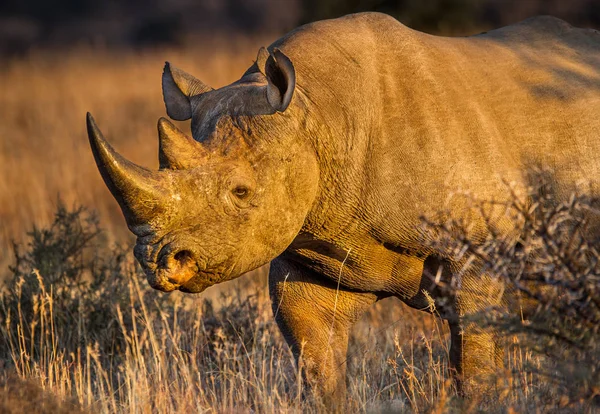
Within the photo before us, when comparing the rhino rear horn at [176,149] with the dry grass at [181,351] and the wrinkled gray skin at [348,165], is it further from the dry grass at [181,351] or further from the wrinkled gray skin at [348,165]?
the dry grass at [181,351]

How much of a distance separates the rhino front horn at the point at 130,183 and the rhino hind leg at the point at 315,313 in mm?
1427

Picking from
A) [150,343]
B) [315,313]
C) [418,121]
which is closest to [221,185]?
[418,121]

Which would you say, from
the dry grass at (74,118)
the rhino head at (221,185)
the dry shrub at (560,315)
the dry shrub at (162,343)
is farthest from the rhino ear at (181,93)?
the dry grass at (74,118)

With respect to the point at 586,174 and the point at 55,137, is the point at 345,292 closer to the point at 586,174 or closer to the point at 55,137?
the point at 586,174

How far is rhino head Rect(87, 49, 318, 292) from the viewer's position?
4570 mm

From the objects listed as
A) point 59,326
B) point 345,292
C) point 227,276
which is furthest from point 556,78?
point 59,326

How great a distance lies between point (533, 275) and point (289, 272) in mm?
1722

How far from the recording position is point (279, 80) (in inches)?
194

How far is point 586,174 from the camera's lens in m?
→ 5.40

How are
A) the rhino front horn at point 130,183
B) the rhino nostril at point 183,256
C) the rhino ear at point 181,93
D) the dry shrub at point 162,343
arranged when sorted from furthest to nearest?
the dry shrub at point 162,343 < the rhino ear at point 181,93 < the rhino nostril at point 183,256 < the rhino front horn at point 130,183

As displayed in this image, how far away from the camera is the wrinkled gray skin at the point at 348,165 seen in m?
4.71

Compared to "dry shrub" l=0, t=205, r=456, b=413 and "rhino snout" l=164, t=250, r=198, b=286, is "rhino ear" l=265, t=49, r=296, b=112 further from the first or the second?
"dry shrub" l=0, t=205, r=456, b=413

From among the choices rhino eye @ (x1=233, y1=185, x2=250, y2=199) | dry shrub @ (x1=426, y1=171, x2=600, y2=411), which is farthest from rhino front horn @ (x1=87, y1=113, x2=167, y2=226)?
dry shrub @ (x1=426, y1=171, x2=600, y2=411)

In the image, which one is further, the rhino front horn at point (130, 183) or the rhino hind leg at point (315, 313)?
the rhino hind leg at point (315, 313)
